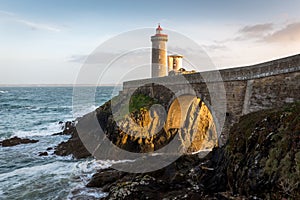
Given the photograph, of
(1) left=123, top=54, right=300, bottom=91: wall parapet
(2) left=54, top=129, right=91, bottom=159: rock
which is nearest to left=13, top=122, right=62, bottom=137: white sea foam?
(2) left=54, top=129, right=91, bottom=159: rock

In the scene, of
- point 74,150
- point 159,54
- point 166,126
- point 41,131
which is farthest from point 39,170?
point 159,54

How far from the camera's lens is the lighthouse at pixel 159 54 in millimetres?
30688

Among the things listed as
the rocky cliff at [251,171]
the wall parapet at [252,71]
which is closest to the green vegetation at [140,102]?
Result: the wall parapet at [252,71]

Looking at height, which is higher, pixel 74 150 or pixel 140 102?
pixel 140 102

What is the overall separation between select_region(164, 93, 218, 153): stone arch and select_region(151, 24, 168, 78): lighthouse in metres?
9.03

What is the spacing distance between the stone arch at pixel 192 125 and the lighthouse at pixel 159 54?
903 centimetres

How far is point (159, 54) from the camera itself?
1209 inches

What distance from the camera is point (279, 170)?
20.4 ft

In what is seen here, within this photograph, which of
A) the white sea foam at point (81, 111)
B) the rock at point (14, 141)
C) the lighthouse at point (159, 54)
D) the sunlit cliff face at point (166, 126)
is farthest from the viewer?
the white sea foam at point (81, 111)

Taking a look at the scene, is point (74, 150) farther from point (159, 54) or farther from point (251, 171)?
point (251, 171)

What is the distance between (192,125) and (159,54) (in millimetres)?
11429

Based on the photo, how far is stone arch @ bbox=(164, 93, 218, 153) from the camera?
73.7ft

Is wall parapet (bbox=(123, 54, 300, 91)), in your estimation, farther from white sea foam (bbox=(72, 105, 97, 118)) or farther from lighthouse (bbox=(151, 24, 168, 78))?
white sea foam (bbox=(72, 105, 97, 118))

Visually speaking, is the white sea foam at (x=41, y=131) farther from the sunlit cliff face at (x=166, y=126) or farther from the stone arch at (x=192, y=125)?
the stone arch at (x=192, y=125)
